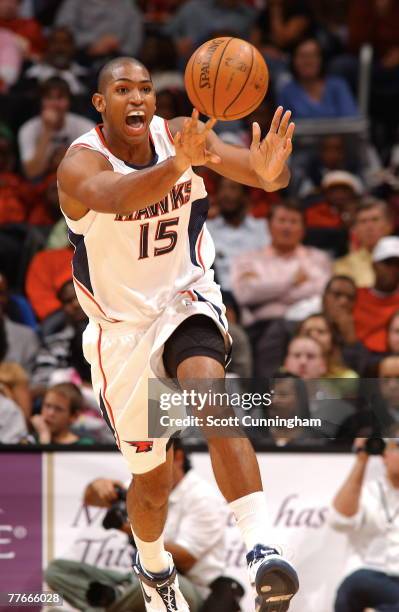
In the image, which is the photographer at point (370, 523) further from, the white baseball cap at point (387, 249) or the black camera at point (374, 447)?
the white baseball cap at point (387, 249)

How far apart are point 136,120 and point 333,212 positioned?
6096 millimetres

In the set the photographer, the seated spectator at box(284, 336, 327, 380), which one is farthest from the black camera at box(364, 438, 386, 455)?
the seated spectator at box(284, 336, 327, 380)

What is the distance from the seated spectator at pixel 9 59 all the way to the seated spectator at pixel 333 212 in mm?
3593

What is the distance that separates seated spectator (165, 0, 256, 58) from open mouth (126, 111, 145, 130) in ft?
26.0

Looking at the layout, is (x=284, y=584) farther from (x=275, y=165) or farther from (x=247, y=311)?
(x=247, y=311)

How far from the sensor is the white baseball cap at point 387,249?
10070mm

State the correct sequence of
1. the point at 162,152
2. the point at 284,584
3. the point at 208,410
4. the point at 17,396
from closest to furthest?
the point at 284,584 < the point at 208,410 < the point at 162,152 < the point at 17,396

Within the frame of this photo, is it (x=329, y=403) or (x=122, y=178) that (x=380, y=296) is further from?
(x=122, y=178)

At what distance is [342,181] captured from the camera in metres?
11.4

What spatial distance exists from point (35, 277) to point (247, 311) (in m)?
1.85

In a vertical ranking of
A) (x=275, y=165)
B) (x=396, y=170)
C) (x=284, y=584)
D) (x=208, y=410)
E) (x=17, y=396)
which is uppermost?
(x=396, y=170)

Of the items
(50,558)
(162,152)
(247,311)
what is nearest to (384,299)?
(247,311)

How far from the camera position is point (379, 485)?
292 inches

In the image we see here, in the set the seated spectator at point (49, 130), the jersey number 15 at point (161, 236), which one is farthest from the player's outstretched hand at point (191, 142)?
the seated spectator at point (49, 130)
